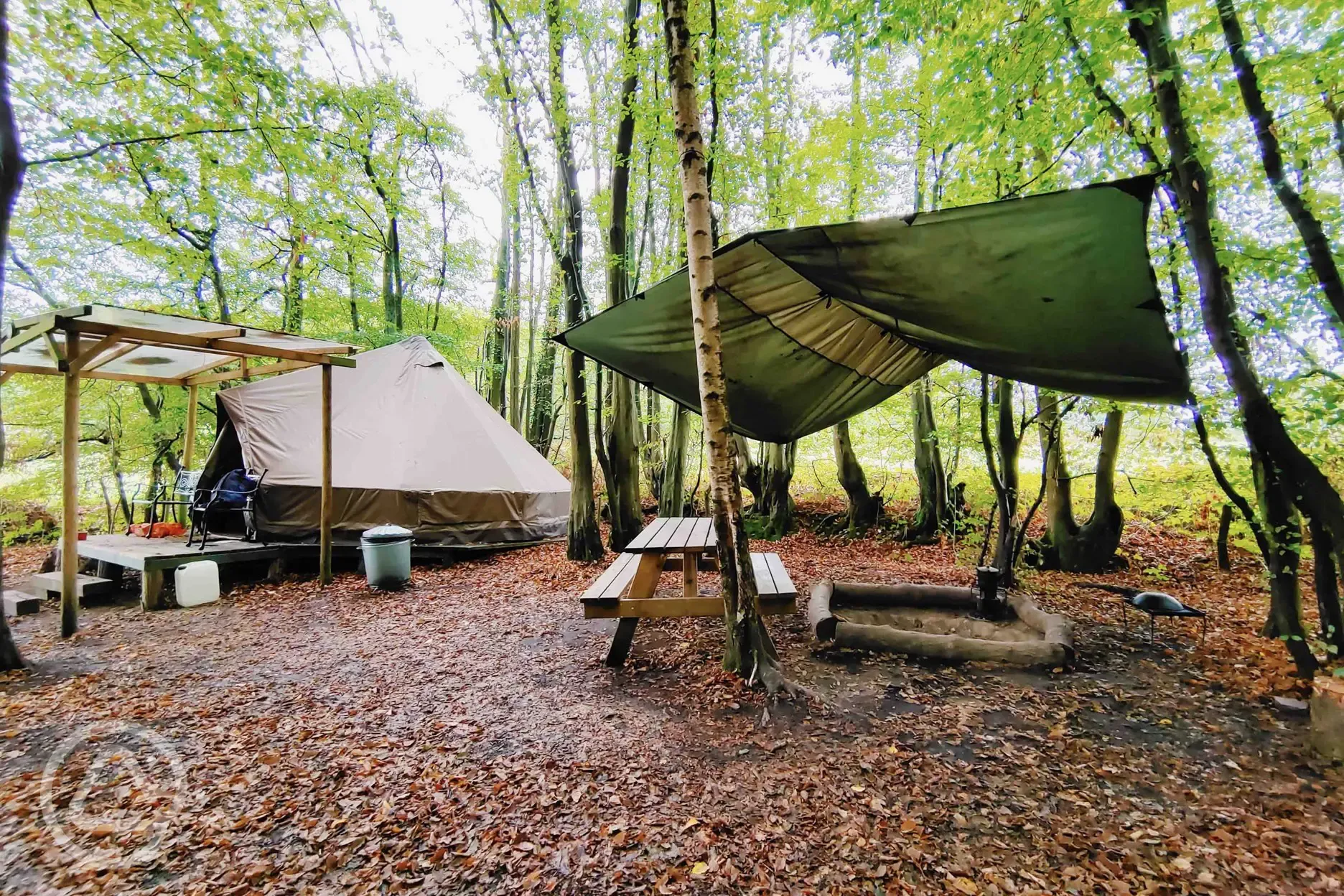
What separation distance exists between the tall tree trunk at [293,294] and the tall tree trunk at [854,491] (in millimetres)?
9262

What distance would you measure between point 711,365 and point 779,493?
620 centimetres

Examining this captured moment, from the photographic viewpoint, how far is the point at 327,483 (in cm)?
529

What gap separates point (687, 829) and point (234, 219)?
34.7 feet

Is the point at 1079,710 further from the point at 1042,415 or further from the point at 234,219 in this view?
the point at 234,219

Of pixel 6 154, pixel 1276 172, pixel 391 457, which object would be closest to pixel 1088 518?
pixel 1276 172

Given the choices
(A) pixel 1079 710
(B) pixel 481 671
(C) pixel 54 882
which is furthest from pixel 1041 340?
(C) pixel 54 882

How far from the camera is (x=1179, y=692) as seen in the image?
100 inches

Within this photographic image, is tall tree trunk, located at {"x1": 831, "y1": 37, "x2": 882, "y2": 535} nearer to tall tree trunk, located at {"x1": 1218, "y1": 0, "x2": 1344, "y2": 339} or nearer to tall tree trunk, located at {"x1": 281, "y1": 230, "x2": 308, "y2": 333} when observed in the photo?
tall tree trunk, located at {"x1": 1218, "y1": 0, "x2": 1344, "y2": 339}

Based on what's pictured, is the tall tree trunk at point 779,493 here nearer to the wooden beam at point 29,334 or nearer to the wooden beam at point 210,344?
the wooden beam at point 210,344

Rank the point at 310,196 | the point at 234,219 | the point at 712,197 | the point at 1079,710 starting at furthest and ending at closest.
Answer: the point at 234,219
the point at 310,196
the point at 712,197
the point at 1079,710

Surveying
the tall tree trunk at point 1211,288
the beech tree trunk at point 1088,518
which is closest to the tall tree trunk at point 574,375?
the beech tree trunk at point 1088,518

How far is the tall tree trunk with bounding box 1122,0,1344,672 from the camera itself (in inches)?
87.7

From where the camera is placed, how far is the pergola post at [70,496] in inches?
142

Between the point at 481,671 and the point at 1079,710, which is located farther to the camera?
the point at 481,671
